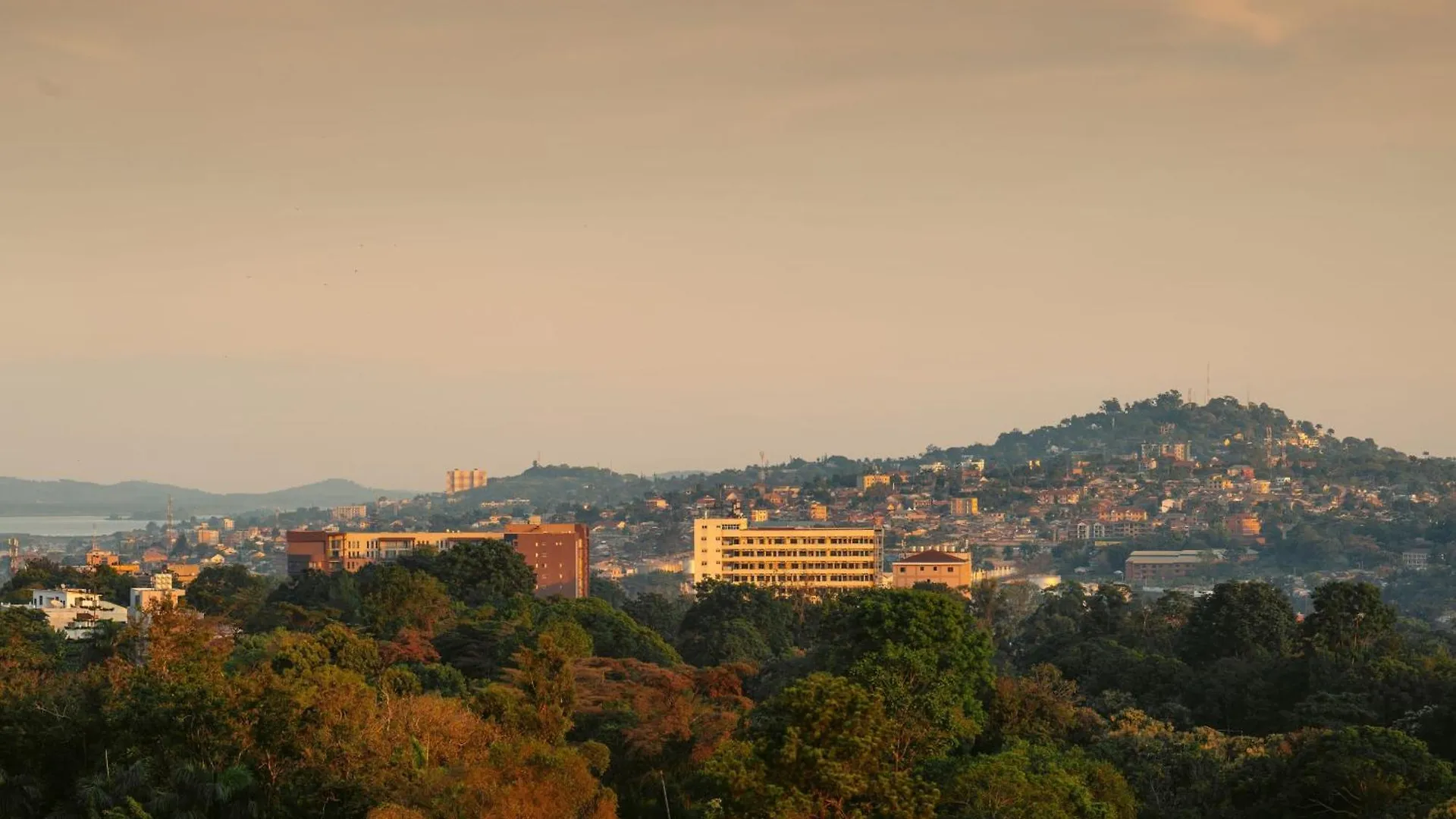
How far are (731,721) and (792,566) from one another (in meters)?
82.0

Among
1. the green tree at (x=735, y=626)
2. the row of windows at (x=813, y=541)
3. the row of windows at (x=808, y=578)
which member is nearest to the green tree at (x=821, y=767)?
the green tree at (x=735, y=626)

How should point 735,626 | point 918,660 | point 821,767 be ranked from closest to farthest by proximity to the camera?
point 821,767, point 918,660, point 735,626

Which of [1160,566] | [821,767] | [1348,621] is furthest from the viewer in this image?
[1160,566]

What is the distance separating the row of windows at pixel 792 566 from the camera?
4628 inches

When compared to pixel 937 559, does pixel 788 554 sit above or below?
above

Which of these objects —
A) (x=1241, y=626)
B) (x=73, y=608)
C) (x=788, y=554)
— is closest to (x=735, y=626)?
(x=1241, y=626)

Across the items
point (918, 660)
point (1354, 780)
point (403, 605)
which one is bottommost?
point (1354, 780)

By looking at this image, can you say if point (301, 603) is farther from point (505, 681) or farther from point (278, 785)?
point (278, 785)

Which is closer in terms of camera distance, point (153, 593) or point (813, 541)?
point (153, 593)

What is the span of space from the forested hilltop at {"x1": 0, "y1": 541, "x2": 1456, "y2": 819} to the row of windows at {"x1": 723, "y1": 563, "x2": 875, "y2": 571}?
6380cm

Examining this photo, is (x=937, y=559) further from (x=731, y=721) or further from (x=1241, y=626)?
(x=731, y=721)

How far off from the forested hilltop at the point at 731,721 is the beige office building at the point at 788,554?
63403 millimetres

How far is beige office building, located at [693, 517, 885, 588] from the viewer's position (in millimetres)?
117188

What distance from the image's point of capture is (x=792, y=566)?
117812mm
